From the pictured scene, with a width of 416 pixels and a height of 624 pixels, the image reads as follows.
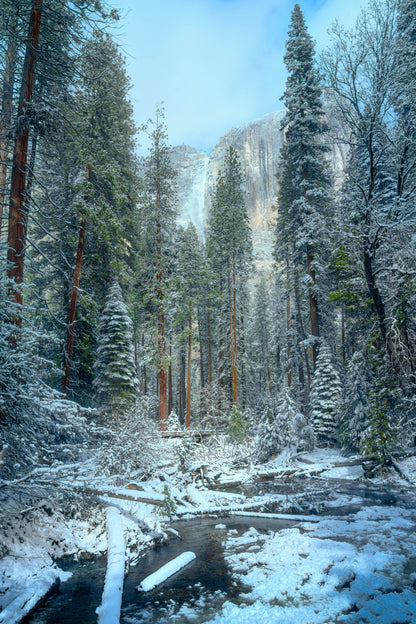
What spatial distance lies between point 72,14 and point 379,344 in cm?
1267

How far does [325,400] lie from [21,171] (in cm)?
1578

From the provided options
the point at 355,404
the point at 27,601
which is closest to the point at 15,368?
the point at 27,601

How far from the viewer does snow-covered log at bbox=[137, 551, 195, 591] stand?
15.6 feet

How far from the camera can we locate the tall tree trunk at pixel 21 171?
6.53 metres

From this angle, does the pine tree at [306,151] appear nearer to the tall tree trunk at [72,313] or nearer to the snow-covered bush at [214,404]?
the snow-covered bush at [214,404]

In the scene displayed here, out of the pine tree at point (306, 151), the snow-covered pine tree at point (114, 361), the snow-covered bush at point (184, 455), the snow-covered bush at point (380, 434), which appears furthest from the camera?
the pine tree at point (306, 151)

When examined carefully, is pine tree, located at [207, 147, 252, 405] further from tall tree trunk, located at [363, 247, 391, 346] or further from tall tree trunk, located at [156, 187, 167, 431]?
tall tree trunk, located at [363, 247, 391, 346]

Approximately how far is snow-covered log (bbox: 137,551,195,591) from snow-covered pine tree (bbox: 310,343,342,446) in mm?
12059

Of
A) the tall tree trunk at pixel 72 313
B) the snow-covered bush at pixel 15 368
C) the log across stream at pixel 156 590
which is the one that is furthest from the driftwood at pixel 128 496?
the tall tree trunk at pixel 72 313

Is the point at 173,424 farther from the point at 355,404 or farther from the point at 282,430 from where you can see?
the point at 355,404

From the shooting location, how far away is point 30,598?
412 cm

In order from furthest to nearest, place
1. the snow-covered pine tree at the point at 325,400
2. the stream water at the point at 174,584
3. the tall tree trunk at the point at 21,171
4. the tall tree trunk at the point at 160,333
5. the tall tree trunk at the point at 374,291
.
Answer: the tall tree trunk at the point at 160,333
the snow-covered pine tree at the point at 325,400
the tall tree trunk at the point at 374,291
the tall tree trunk at the point at 21,171
the stream water at the point at 174,584

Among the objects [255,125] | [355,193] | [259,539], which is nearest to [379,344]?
[355,193]

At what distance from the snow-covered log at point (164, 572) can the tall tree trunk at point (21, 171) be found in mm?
5242
